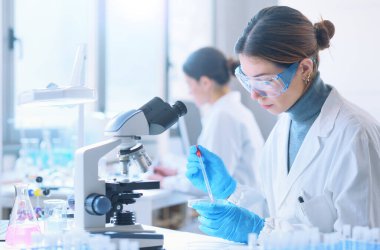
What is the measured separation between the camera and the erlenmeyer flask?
1.71 metres

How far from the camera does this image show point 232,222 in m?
1.81

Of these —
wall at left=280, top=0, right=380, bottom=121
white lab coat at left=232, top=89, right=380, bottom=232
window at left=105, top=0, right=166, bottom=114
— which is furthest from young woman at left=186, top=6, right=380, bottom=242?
window at left=105, top=0, right=166, bottom=114

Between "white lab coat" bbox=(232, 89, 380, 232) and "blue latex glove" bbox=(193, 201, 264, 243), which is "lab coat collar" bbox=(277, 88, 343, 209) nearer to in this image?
"white lab coat" bbox=(232, 89, 380, 232)

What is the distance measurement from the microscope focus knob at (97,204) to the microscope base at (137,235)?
6 cm

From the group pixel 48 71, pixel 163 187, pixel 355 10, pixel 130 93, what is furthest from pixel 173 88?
pixel 355 10

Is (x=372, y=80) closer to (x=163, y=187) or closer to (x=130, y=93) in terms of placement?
(x=163, y=187)

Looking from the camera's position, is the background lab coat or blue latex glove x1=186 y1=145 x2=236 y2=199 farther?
the background lab coat

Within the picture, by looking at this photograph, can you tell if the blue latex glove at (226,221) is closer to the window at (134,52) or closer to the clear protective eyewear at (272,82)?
the clear protective eyewear at (272,82)

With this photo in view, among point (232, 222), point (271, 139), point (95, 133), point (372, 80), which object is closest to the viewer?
point (232, 222)

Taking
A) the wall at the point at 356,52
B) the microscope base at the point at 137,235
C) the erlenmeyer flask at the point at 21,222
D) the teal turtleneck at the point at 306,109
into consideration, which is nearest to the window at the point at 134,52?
the wall at the point at 356,52

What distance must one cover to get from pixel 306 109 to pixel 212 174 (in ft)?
1.46

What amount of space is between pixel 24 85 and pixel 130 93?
1030 mm

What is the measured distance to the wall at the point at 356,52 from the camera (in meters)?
3.12

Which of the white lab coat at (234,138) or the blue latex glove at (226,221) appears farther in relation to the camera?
the white lab coat at (234,138)
